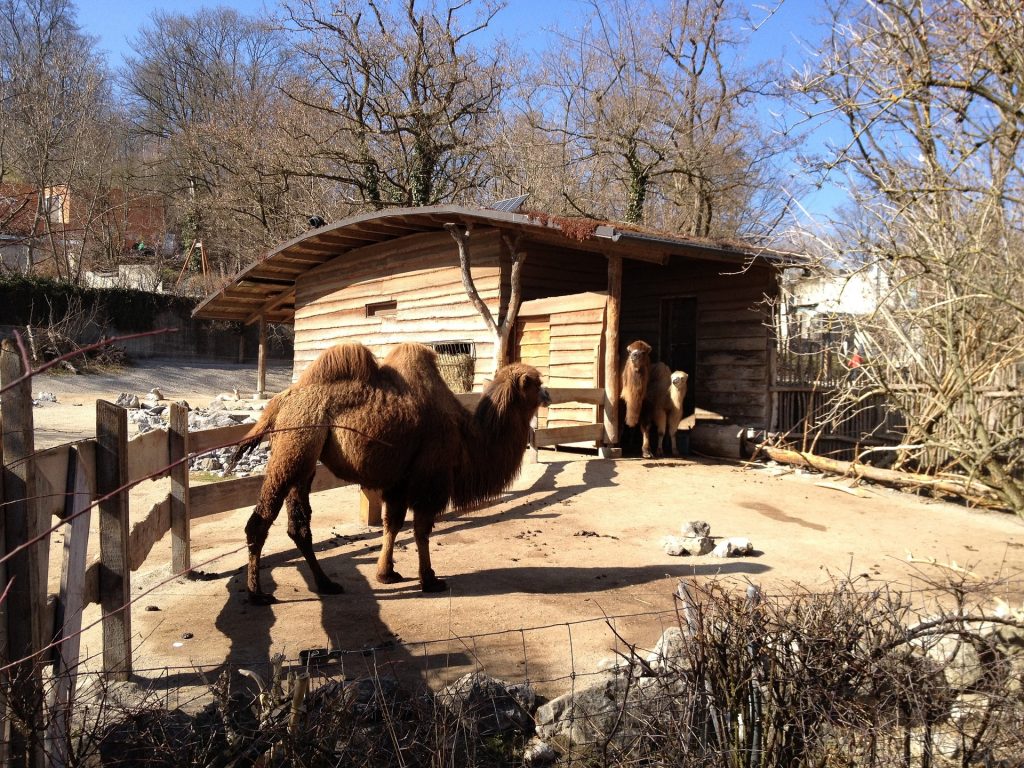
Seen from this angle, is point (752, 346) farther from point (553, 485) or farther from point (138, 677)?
point (138, 677)

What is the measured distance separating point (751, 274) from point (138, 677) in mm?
12777

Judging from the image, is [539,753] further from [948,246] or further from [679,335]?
[679,335]

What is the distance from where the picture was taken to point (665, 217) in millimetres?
29328

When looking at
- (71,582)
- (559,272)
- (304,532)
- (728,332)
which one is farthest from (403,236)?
(71,582)

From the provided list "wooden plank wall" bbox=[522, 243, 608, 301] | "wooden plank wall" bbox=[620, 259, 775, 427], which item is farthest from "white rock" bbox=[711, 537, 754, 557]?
"wooden plank wall" bbox=[522, 243, 608, 301]

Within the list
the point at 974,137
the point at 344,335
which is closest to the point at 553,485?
the point at 974,137

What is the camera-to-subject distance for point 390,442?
18.1ft

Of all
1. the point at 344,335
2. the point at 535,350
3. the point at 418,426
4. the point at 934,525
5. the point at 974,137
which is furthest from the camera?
the point at 344,335

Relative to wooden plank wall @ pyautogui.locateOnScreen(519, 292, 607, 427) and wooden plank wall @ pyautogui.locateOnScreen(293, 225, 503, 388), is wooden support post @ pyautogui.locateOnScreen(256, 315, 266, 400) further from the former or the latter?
wooden plank wall @ pyautogui.locateOnScreen(519, 292, 607, 427)

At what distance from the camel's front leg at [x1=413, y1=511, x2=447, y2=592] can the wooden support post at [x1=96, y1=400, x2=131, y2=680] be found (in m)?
2.28

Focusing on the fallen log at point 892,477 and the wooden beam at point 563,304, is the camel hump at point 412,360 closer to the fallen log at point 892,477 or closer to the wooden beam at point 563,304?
the wooden beam at point 563,304

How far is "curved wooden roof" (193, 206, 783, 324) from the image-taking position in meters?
11.3

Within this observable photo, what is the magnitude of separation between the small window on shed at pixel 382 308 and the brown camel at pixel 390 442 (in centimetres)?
985

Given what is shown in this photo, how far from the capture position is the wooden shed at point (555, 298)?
12.3m
